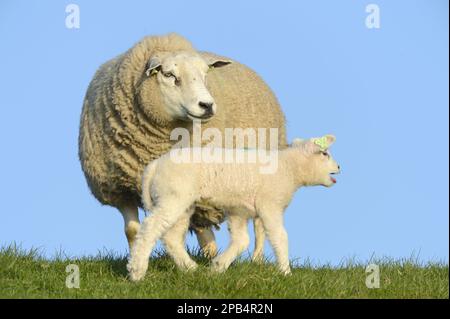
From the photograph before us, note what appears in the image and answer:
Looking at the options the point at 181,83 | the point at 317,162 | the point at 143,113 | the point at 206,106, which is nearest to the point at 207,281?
the point at 317,162

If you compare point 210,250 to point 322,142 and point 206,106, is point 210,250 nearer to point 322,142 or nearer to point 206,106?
point 206,106

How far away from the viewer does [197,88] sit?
862cm

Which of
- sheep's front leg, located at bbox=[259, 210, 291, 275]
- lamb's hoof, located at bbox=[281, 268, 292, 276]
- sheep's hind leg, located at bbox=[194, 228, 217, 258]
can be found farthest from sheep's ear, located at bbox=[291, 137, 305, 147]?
sheep's hind leg, located at bbox=[194, 228, 217, 258]

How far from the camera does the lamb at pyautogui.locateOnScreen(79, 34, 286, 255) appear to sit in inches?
347

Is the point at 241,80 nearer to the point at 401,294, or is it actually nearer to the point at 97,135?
the point at 97,135

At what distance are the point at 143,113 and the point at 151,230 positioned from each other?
2.08 meters

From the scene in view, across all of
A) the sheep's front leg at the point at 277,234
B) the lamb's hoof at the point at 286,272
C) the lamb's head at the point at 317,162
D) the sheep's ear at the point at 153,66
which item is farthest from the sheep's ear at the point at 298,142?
the sheep's ear at the point at 153,66

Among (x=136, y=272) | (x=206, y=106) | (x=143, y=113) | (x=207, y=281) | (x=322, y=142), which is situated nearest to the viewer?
(x=207, y=281)

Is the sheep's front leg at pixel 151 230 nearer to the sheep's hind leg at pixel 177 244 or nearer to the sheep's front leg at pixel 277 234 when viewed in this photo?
the sheep's hind leg at pixel 177 244

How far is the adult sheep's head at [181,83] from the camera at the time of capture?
856 centimetres

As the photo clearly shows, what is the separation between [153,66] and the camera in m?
8.81

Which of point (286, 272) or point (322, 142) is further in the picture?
point (322, 142)

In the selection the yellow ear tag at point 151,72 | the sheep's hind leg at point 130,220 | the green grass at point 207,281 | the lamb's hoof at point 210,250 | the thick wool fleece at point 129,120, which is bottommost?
the green grass at point 207,281

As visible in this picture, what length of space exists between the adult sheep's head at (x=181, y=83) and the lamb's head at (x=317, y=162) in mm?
1045
